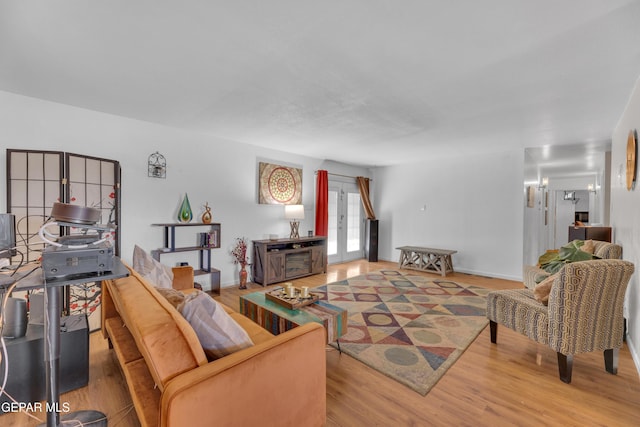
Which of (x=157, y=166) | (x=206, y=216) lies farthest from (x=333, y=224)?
(x=157, y=166)

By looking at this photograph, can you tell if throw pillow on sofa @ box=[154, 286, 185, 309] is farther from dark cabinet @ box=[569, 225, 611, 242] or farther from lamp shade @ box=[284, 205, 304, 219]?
dark cabinet @ box=[569, 225, 611, 242]

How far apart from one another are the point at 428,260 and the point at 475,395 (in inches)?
153

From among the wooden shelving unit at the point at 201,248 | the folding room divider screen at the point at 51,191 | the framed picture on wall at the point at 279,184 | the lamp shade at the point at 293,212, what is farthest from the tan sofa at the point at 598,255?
the folding room divider screen at the point at 51,191

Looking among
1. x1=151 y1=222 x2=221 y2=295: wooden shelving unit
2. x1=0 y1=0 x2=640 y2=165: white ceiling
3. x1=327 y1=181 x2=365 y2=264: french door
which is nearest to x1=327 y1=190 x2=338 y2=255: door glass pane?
x1=327 y1=181 x2=365 y2=264: french door

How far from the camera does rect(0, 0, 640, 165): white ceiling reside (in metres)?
1.58

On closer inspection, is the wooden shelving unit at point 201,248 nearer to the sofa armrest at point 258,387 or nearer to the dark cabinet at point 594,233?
the sofa armrest at point 258,387

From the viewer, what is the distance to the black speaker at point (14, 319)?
178 cm

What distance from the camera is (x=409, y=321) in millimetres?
3129

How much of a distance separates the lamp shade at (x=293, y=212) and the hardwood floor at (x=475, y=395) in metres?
2.85

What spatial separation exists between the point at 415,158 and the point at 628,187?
3480 mm

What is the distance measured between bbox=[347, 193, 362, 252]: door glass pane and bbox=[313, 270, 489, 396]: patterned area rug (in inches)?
78.0

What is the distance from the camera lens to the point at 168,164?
382 cm

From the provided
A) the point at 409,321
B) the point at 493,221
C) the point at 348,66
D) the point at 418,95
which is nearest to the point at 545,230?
the point at 493,221

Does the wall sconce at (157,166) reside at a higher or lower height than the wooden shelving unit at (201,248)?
higher
